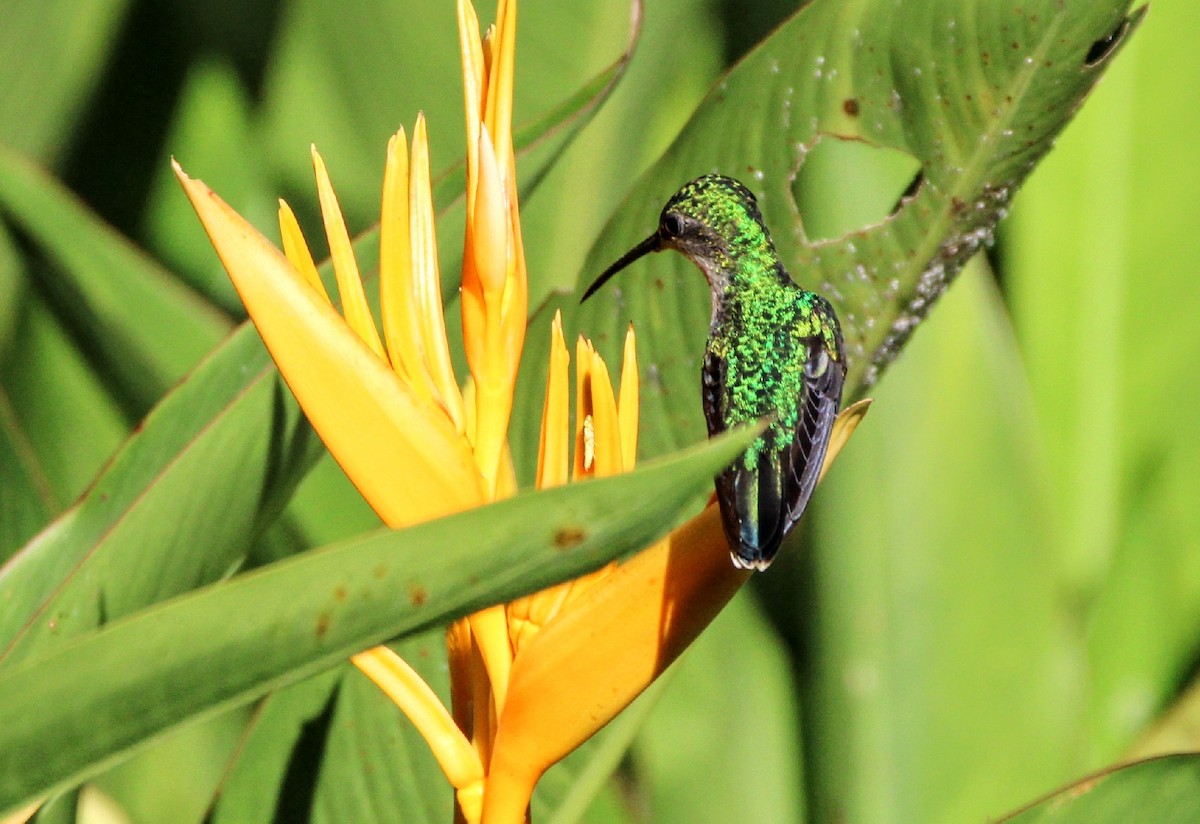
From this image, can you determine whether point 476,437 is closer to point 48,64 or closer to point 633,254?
point 633,254

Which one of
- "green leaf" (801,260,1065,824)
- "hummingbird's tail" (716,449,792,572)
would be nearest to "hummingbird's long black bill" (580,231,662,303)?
"hummingbird's tail" (716,449,792,572)

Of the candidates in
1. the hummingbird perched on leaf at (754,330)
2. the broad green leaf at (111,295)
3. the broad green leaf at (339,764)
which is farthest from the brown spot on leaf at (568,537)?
the broad green leaf at (111,295)

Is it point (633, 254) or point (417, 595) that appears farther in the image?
point (633, 254)

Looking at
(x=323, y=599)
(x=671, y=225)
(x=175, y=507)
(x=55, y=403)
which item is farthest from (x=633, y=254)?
(x=55, y=403)

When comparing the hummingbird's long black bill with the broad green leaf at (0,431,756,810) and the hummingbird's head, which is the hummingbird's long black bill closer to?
the hummingbird's head

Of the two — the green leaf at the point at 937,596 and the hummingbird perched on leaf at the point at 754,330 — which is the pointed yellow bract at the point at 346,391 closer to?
the hummingbird perched on leaf at the point at 754,330

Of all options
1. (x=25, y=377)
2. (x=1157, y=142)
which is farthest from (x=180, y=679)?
(x=1157, y=142)

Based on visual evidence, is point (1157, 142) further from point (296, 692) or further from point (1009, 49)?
point (296, 692)
